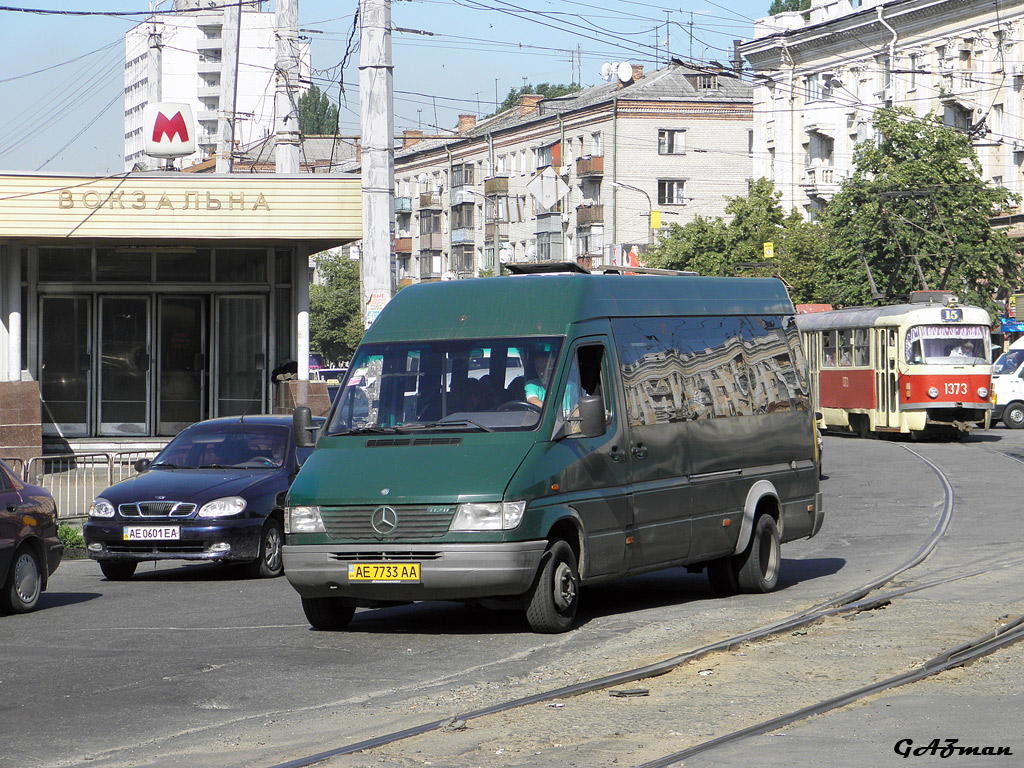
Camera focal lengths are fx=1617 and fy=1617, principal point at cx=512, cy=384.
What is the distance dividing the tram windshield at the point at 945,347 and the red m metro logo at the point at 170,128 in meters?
17.7

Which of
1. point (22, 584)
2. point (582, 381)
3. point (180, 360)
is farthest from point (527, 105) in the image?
point (582, 381)

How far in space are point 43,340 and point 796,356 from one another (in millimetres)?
16508

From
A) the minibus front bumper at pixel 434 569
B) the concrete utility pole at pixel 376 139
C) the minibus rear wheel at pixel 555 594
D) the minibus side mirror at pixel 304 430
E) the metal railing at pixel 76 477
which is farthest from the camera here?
the concrete utility pole at pixel 376 139

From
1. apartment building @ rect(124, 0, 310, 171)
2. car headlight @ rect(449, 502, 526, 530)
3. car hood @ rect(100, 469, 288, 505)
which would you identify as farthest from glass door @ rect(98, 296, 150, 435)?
apartment building @ rect(124, 0, 310, 171)

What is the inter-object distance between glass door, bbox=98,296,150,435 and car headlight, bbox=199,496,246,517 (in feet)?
41.9

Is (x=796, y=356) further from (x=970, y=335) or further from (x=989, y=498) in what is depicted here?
(x=970, y=335)

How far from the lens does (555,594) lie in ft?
34.3

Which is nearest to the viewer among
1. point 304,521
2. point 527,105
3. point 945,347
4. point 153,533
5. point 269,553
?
point 304,521

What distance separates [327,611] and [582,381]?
235 cm

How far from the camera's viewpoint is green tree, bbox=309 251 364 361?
99.6m

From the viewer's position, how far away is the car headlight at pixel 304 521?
34.6ft

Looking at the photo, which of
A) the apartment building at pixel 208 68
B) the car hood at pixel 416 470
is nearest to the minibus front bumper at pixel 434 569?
the car hood at pixel 416 470

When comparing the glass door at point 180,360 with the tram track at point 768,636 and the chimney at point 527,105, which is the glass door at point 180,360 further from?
the chimney at point 527,105

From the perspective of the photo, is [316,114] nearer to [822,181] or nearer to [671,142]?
[671,142]
